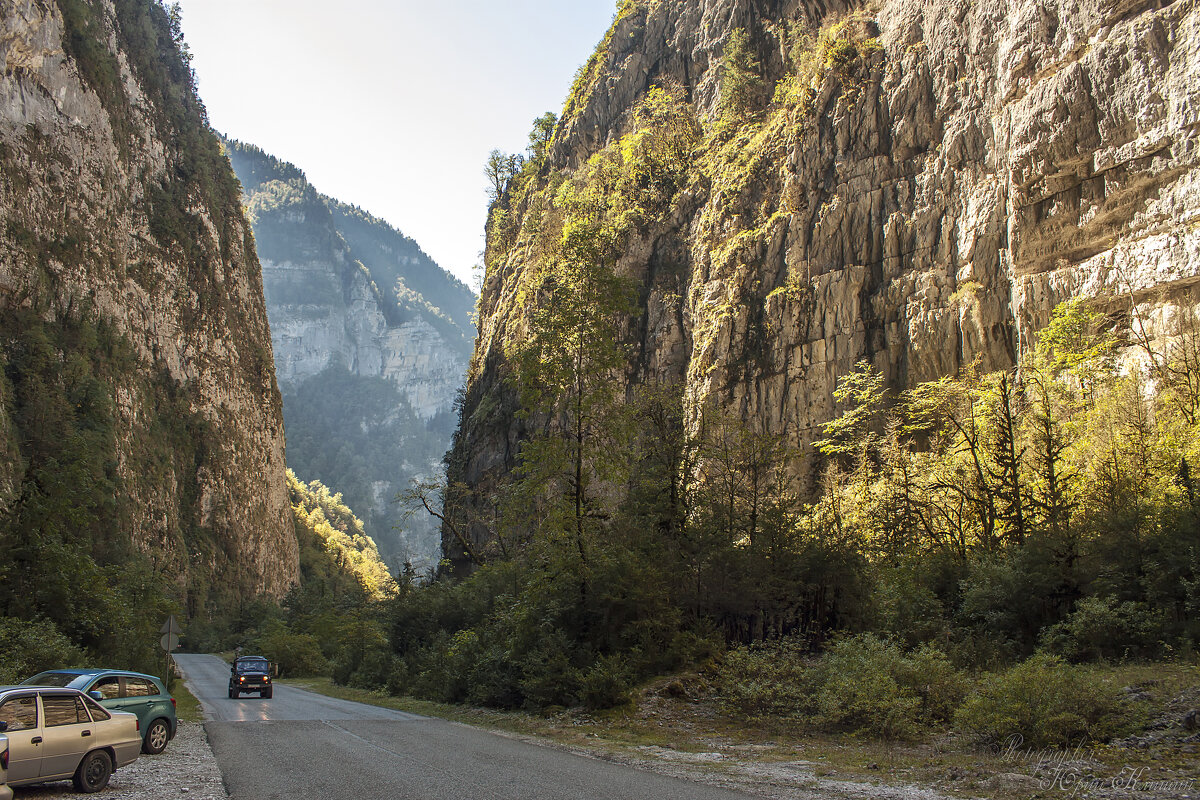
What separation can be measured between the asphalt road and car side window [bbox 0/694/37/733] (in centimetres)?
251

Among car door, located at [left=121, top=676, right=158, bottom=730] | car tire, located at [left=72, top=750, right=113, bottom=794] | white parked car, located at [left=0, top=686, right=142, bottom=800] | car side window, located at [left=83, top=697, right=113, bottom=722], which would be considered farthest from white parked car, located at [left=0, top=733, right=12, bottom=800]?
car door, located at [left=121, top=676, right=158, bottom=730]

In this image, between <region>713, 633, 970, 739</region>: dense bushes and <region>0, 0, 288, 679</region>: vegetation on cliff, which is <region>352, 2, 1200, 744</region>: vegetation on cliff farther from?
<region>0, 0, 288, 679</region>: vegetation on cliff

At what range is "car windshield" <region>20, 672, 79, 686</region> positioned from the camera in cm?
1194

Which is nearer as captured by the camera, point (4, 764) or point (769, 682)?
point (4, 764)

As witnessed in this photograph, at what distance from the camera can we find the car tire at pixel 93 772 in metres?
9.55

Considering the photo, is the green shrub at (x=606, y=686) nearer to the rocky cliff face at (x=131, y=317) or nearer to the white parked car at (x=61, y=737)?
the white parked car at (x=61, y=737)

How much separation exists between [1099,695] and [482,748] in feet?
31.6

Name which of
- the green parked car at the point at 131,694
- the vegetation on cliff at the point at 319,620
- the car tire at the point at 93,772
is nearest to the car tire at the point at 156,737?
the green parked car at the point at 131,694

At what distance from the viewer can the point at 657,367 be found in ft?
149

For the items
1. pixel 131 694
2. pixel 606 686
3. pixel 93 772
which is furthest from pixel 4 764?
pixel 606 686

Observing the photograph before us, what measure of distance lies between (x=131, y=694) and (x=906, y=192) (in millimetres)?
33840

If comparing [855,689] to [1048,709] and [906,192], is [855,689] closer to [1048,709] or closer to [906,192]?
[1048,709]

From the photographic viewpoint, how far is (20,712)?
895 centimetres

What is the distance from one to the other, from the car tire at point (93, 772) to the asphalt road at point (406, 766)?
4.98ft
